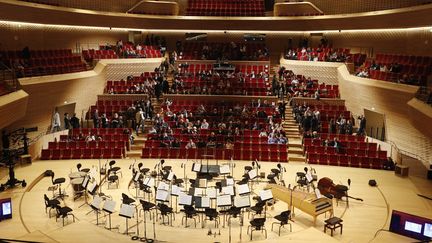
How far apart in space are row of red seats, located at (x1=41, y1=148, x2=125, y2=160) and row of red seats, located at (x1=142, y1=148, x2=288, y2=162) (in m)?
1.05

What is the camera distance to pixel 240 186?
31.7 ft

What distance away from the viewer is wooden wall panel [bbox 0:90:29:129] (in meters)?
11.3

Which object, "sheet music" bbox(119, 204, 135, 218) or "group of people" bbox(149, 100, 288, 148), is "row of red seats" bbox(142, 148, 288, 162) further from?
"sheet music" bbox(119, 204, 135, 218)

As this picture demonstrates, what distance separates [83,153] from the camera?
1480 centimetres

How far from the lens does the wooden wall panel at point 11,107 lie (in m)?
11.3

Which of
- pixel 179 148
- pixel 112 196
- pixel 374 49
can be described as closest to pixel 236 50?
pixel 374 49

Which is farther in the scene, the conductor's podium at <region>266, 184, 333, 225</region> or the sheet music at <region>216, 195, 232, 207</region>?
the conductor's podium at <region>266, 184, 333, 225</region>

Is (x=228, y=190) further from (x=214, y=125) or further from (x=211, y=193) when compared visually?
(x=214, y=125)

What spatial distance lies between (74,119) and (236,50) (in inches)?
415

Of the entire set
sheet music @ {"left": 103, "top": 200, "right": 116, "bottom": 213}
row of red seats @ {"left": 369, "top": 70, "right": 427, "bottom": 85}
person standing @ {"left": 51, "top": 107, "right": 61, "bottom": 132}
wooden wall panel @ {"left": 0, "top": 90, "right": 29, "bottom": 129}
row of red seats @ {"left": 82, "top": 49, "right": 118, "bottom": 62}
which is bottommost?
sheet music @ {"left": 103, "top": 200, "right": 116, "bottom": 213}

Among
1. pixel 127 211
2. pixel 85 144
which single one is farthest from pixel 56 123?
pixel 127 211

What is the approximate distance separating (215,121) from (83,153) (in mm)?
5477

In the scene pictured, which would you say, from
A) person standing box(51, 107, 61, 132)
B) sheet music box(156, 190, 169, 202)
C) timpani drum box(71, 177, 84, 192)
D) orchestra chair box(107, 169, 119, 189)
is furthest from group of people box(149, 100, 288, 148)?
sheet music box(156, 190, 169, 202)

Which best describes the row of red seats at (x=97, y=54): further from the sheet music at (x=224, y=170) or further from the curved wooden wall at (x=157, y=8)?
the sheet music at (x=224, y=170)
